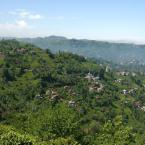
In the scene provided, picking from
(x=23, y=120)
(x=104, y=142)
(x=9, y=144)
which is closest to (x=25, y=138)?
(x=9, y=144)

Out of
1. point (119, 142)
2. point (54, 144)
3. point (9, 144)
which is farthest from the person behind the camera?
point (119, 142)

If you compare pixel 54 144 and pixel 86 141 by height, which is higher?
pixel 54 144

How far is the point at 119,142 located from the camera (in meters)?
98.1

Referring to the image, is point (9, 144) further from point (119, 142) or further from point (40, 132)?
point (40, 132)

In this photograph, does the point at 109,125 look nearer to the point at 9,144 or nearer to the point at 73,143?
the point at 73,143

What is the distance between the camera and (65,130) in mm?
112500

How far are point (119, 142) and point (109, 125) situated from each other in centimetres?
653

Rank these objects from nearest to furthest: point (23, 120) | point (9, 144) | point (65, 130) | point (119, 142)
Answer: point (9, 144) → point (119, 142) → point (65, 130) → point (23, 120)

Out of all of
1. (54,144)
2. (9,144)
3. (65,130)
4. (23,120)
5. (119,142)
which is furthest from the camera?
(23,120)

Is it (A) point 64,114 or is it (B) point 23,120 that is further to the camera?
(B) point 23,120

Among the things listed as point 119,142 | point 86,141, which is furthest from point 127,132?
point 86,141

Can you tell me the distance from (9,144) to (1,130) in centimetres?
1285

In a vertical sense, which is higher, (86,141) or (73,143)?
(73,143)

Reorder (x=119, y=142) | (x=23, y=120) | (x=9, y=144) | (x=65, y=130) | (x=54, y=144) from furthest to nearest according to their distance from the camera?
(x=23, y=120) < (x=65, y=130) < (x=119, y=142) < (x=54, y=144) < (x=9, y=144)
